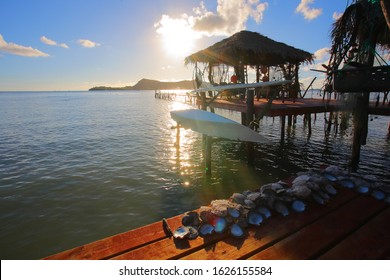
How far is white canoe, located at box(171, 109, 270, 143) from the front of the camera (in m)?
6.78

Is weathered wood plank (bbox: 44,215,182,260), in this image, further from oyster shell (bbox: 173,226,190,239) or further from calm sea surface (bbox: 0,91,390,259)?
calm sea surface (bbox: 0,91,390,259)

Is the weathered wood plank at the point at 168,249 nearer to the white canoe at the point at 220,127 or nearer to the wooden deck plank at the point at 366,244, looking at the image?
the wooden deck plank at the point at 366,244

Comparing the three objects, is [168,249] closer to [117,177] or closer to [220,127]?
[220,127]

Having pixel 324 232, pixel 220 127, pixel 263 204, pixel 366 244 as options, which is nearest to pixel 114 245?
pixel 263 204

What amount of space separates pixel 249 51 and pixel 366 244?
53.9 feet

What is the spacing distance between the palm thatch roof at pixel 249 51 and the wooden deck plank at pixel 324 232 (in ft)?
48.3

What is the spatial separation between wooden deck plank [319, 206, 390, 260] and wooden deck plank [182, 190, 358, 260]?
68 centimetres

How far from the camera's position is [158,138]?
1906 centimetres

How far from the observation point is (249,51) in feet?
58.0

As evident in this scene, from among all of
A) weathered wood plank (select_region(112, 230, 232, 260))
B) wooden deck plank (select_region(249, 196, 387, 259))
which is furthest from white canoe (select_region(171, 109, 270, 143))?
weathered wood plank (select_region(112, 230, 232, 260))

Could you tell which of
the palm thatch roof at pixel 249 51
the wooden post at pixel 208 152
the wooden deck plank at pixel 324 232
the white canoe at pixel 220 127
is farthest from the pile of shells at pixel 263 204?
the palm thatch roof at pixel 249 51

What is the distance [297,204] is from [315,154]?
1063 centimetres
